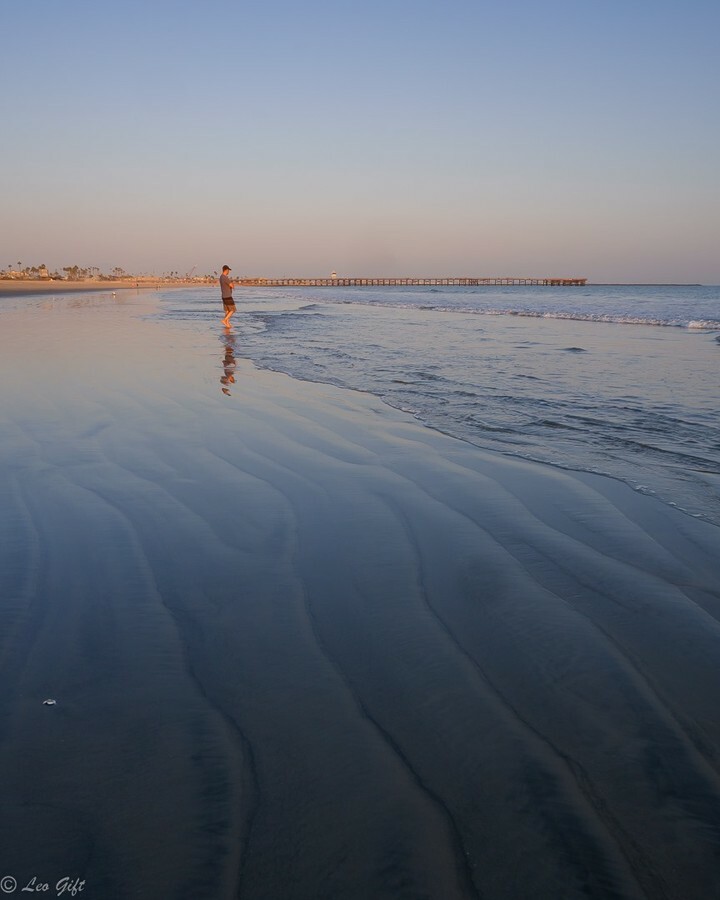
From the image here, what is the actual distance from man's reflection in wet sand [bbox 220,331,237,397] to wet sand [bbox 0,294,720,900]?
464cm

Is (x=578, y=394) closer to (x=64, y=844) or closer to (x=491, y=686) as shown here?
(x=491, y=686)

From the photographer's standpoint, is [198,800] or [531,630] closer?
[198,800]

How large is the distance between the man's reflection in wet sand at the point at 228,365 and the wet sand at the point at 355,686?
15.2ft

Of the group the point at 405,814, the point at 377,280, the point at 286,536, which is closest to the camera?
the point at 405,814

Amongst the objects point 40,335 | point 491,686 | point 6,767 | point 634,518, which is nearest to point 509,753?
point 491,686

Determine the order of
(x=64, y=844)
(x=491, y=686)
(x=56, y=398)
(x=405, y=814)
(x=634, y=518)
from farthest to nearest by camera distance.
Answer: (x=56, y=398) < (x=634, y=518) < (x=491, y=686) < (x=405, y=814) < (x=64, y=844)

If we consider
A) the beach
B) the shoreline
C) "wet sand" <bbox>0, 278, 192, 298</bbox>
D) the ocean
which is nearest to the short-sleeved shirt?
the ocean

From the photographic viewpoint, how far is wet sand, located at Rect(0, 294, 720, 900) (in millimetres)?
1804

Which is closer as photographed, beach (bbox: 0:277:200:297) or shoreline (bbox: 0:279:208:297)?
beach (bbox: 0:277:200:297)

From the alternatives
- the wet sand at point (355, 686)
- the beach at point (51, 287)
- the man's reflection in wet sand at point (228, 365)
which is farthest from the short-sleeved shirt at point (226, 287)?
the beach at point (51, 287)

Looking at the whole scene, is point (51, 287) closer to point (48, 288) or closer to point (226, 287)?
point (48, 288)

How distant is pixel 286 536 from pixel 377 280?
170m

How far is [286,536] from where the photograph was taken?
13.4ft

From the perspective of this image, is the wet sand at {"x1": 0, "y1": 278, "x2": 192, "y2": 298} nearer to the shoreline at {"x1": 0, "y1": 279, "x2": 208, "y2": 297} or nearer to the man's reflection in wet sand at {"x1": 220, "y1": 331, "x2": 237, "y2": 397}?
the shoreline at {"x1": 0, "y1": 279, "x2": 208, "y2": 297}
